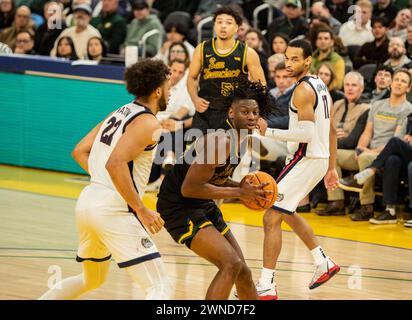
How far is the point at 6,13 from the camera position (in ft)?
56.9

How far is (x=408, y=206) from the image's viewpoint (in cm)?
1250

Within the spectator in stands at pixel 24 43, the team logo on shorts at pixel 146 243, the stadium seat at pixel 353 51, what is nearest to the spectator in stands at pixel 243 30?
the stadium seat at pixel 353 51

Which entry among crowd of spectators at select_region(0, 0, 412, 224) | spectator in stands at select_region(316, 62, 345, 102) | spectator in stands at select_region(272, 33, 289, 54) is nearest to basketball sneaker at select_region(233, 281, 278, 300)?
crowd of spectators at select_region(0, 0, 412, 224)

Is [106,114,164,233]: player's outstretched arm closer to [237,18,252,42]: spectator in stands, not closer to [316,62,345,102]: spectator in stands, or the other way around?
[316,62,345,102]: spectator in stands

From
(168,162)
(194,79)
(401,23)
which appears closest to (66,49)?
(168,162)

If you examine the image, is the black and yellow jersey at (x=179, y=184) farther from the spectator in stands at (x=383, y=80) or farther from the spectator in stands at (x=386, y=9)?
the spectator in stands at (x=386, y=9)

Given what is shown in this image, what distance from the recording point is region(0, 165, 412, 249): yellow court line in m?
11.0

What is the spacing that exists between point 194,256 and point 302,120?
1998 millimetres

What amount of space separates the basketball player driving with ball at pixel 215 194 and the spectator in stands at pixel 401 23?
7395mm

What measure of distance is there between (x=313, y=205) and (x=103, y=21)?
19.9 feet

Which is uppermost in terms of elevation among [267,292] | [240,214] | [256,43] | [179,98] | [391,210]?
[256,43]

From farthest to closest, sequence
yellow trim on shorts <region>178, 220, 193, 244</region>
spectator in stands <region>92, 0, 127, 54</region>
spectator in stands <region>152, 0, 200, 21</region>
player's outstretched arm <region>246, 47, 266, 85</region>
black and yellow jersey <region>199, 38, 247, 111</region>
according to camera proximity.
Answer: spectator in stands <region>152, 0, 200, 21</region> → spectator in stands <region>92, 0, 127, 54</region> → black and yellow jersey <region>199, 38, 247, 111</region> → player's outstretched arm <region>246, 47, 266, 85</region> → yellow trim on shorts <region>178, 220, 193, 244</region>

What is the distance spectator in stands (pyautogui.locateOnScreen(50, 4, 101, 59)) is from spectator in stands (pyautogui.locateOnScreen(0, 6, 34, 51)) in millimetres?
997

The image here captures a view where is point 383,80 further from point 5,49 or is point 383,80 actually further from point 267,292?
point 5,49
